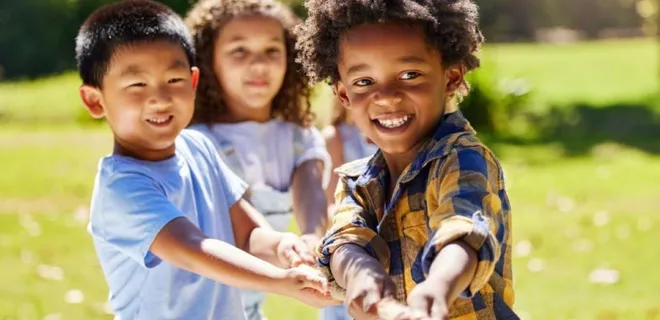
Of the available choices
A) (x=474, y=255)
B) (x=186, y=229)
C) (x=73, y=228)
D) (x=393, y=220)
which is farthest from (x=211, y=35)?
(x=73, y=228)

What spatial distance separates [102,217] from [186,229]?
31 centimetres

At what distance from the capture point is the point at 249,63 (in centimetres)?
417

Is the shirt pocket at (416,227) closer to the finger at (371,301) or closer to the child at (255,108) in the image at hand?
the finger at (371,301)

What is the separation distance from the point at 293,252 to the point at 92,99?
0.78 meters

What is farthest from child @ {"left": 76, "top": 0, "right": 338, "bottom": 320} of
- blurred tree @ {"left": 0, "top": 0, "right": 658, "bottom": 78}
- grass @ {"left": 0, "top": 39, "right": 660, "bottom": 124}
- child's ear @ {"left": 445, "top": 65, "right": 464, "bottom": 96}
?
blurred tree @ {"left": 0, "top": 0, "right": 658, "bottom": 78}

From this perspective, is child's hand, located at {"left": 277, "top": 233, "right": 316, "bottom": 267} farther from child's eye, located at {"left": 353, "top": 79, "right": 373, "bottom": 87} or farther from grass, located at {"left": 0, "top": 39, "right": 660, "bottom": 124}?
grass, located at {"left": 0, "top": 39, "right": 660, "bottom": 124}

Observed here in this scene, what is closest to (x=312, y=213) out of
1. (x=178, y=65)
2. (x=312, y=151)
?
(x=312, y=151)

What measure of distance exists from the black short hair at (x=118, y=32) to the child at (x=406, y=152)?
2.49 ft

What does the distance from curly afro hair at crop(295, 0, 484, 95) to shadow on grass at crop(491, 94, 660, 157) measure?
9.28 meters

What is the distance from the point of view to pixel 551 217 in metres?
8.33

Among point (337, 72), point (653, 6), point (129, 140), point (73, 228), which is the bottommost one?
point (73, 228)

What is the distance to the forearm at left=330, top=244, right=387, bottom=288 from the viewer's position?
2.34 meters

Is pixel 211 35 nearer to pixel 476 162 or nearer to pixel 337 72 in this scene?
pixel 337 72

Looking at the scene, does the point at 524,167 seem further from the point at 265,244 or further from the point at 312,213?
the point at 265,244
